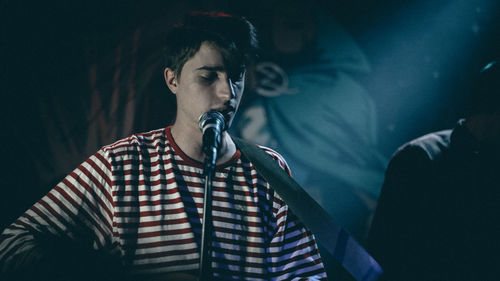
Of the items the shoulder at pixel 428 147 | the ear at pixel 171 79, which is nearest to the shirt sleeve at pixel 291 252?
the ear at pixel 171 79

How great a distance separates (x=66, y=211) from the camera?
1136mm

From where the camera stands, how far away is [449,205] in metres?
1.82

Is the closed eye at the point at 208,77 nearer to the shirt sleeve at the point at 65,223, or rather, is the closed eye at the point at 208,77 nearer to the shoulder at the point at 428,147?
the shirt sleeve at the point at 65,223

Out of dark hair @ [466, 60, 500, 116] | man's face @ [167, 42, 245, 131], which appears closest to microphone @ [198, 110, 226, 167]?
man's face @ [167, 42, 245, 131]

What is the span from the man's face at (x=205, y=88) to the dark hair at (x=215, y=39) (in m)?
0.03

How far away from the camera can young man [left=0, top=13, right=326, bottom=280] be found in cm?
111

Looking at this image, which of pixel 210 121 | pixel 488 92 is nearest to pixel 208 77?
pixel 210 121

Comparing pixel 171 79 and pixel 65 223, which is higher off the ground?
pixel 171 79

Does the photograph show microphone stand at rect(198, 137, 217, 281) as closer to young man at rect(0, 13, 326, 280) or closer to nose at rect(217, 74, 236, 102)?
young man at rect(0, 13, 326, 280)

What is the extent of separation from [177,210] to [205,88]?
0.56 meters

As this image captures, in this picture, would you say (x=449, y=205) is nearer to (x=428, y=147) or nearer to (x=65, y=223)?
(x=428, y=147)

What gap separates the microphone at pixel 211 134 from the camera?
85cm

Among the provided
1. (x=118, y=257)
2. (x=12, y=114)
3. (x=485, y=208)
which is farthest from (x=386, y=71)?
(x=12, y=114)

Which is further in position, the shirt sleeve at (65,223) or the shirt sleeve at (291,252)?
the shirt sleeve at (291,252)
